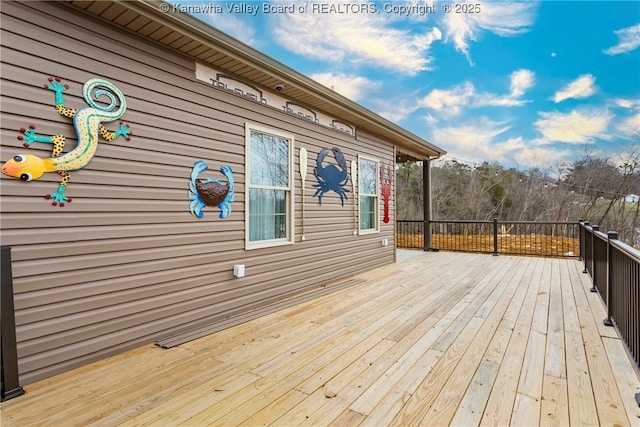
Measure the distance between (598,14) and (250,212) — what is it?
57.4 feet

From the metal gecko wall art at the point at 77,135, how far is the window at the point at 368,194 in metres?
4.29

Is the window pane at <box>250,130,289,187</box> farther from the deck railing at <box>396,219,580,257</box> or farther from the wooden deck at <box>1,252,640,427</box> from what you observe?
the deck railing at <box>396,219,580,257</box>

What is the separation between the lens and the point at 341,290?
459 cm

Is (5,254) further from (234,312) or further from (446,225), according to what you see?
(446,225)

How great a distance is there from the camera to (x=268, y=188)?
399cm

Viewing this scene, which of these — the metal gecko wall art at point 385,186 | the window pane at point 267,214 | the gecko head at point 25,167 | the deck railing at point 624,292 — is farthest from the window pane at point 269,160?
the deck railing at point 624,292

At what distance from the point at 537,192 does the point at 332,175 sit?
13.4 metres

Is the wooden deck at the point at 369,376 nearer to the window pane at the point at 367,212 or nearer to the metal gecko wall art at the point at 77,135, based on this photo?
the metal gecko wall art at the point at 77,135

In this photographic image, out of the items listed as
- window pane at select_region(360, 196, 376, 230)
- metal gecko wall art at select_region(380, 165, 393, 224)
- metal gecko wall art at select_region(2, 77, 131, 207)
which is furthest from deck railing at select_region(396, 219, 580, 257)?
metal gecko wall art at select_region(2, 77, 131, 207)

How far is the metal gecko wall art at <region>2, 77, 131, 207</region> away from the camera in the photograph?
2.03 metres

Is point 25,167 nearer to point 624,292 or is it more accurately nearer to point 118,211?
point 118,211

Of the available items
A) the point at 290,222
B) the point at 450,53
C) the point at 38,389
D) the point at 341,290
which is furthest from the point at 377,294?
the point at 450,53

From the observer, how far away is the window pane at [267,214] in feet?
12.5

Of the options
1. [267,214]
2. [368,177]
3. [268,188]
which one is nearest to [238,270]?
[267,214]
